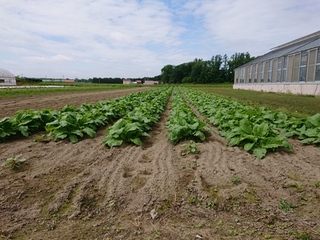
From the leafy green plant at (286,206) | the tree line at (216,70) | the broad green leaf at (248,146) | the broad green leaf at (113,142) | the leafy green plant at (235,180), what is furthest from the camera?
the tree line at (216,70)

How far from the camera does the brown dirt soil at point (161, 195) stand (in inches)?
93.7

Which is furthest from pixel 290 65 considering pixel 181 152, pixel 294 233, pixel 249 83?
pixel 294 233

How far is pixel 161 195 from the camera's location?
299 cm

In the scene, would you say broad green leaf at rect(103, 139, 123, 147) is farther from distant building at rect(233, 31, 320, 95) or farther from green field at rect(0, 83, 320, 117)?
distant building at rect(233, 31, 320, 95)

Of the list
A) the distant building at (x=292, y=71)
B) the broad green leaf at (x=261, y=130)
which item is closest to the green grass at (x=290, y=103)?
the distant building at (x=292, y=71)

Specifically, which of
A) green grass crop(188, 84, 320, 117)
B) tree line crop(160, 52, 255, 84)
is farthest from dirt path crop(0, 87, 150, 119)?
tree line crop(160, 52, 255, 84)

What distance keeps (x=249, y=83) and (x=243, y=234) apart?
39.6 meters

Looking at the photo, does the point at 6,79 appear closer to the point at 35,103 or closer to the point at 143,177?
the point at 35,103

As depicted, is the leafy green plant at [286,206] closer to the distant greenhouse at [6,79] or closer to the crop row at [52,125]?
the crop row at [52,125]

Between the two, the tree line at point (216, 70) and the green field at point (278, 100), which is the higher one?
the tree line at point (216, 70)

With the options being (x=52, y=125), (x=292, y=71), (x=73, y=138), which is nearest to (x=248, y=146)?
(x=73, y=138)

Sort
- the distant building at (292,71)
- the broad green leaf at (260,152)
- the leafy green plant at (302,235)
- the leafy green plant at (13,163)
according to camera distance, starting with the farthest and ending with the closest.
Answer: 1. the distant building at (292,71)
2. the broad green leaf at (260,152)
3. the leafy green plant at (13,163)
4. the leafy green plant at (302,235)

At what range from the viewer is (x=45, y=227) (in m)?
2.43

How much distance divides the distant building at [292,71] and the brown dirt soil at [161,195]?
19.2 meters
